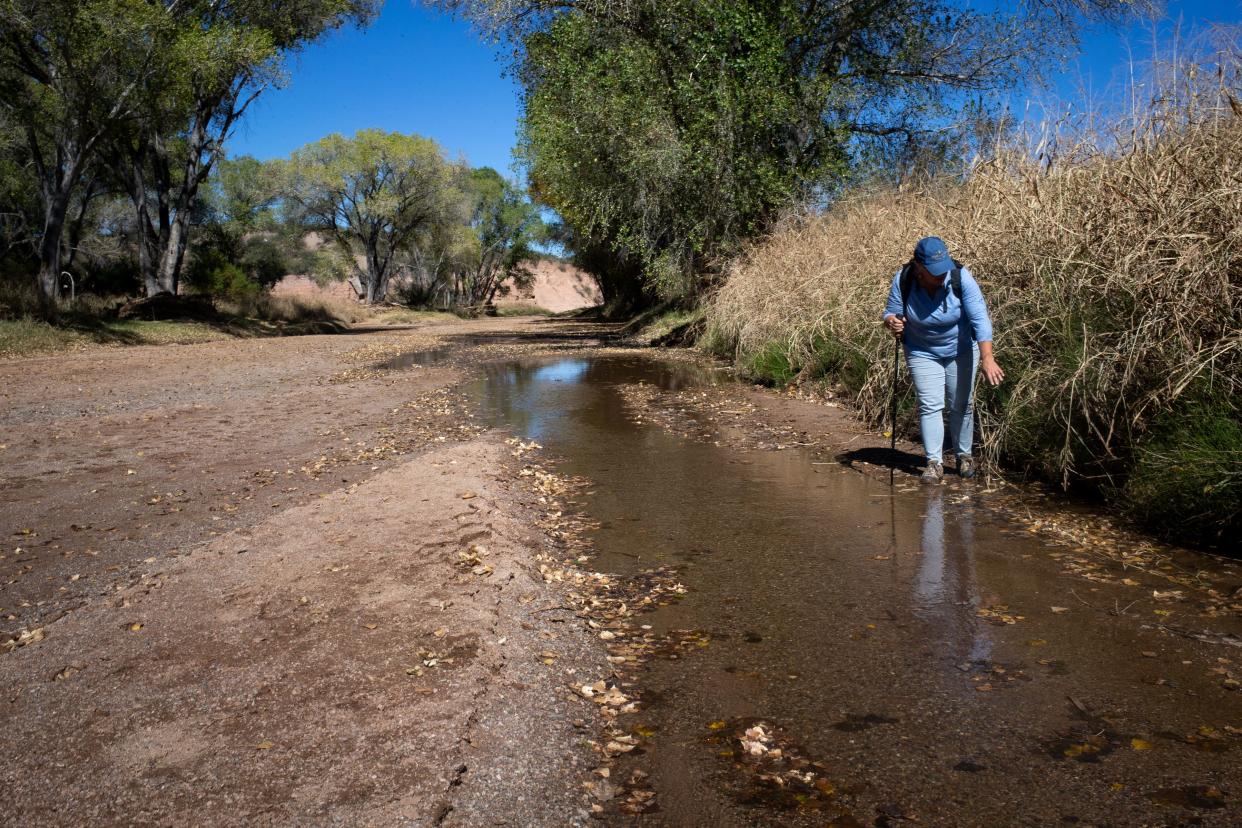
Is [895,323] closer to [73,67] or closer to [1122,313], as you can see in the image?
[1122,313]

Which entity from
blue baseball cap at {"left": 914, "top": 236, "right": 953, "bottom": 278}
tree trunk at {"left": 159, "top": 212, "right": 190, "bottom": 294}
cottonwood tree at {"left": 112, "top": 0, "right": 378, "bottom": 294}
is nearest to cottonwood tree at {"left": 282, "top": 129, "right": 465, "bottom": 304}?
cottonwood tree at {"left": 112, "top": 0, "right": 378, "bottom": 294}

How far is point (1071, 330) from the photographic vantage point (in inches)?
256

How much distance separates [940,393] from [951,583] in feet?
8.50

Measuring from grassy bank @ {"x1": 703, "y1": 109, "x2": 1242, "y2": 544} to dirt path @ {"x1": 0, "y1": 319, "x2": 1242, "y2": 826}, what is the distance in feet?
1.66

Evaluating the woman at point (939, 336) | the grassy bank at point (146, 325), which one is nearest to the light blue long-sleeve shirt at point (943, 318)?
the woman at point (939, 336)

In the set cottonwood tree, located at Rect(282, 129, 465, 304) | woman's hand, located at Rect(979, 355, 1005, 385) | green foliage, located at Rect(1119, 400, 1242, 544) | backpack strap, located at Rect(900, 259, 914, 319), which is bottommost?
green foliage, located at Rect(1119, 400, 1242, 544)

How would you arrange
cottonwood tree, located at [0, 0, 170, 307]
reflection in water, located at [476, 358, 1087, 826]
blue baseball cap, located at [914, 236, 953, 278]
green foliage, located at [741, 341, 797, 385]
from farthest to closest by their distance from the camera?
cottonwood tree, located at [0, 0, 170, 307] → green foliage, located at [741, 341, 797, 385] → blue baseball cap, located at [914, 236, 953, 278] → reflection in water, located at [476, 358, 1087, 826]

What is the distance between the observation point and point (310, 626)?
151 inches

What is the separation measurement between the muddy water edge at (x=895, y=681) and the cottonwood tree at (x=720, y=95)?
13.5m

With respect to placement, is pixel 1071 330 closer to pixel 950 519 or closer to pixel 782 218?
pixel 950 519

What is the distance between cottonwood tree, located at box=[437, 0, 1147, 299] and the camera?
18.1 metres

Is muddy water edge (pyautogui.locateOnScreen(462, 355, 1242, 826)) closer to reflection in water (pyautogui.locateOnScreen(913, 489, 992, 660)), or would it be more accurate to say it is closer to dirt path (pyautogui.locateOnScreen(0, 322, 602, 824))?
reflection in water (pyautogui.locateOnScreen(913, 489, 992, 660))

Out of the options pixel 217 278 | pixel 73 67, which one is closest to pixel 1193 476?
pixel 73 67

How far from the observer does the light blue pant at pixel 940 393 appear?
6.87 metres
